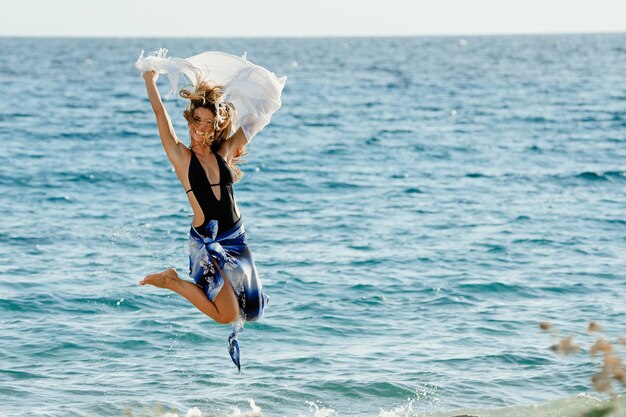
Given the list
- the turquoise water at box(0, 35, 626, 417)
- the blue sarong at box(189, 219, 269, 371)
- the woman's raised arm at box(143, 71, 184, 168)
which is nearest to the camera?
the woman's raised arm at box(143, 71, 184, 168)

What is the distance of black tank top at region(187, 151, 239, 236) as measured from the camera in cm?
783

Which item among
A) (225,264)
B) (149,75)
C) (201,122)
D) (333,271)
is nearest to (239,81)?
(201,122)

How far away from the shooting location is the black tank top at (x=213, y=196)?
7828 mm

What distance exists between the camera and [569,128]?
3753 centimetres

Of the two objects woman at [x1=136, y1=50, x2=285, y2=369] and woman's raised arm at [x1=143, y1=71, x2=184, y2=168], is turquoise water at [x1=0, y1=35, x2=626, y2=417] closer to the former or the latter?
woman at [x1=136, y1=50, x2=285, y2=369]

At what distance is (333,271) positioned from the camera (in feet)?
54.2

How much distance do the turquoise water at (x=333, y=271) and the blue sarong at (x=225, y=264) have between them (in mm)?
2498

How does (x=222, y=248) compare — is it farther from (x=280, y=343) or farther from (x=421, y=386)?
(x=280, y=343)

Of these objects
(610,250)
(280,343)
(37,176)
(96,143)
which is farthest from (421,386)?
(96,143)

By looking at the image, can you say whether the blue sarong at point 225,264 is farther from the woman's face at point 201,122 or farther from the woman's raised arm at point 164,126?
the woman's face at point 201,122

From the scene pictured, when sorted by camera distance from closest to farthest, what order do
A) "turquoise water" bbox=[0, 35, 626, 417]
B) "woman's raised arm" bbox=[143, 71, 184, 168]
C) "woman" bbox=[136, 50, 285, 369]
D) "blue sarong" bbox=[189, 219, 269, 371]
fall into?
"woman's raised arm" bbox=[143, 71, 184, 168] < "woman" bbox=[136, 50, 285, 369] < "blue sarong" bbox=[189, 219, 269, 371] < "turquoise water" bbox=[0, 35, 626, 417]

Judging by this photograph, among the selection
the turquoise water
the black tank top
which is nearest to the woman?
the black tank top

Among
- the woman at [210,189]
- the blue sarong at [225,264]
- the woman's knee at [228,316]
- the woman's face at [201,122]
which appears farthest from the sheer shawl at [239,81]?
the woman's knee at [228,316]

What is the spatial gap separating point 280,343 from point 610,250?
25.3ft
